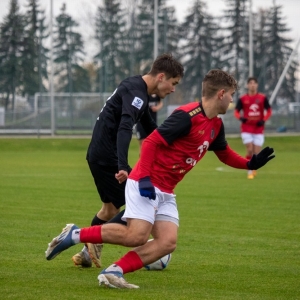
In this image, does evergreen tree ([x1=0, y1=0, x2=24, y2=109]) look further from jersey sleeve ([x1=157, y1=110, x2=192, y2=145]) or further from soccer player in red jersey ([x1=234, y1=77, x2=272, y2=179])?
jersey sleeve ([x1=157, y1=110, x2=192, y2=145])

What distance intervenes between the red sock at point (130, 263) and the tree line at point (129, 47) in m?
38.8

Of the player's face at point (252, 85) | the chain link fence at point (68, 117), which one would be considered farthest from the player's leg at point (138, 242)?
the chain link fence at point (68, 117)

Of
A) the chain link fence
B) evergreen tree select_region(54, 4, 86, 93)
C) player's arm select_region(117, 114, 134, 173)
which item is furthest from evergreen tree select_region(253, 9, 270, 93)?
player's arm select_region(117, 114, 134, 173)

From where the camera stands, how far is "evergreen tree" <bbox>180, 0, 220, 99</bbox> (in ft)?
171

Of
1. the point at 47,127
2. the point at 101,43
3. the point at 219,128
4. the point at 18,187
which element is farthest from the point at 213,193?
the point at 101,43

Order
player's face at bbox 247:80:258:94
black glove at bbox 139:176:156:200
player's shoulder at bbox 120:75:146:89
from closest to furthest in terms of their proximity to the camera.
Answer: black glove at bbox 139:176:156:200, player's shoulder at bbox 120:75:146:89, player's face at bbox 247:80:258:94

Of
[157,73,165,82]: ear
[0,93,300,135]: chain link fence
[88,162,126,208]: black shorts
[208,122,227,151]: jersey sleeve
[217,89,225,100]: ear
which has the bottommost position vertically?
[0,93,300,135]: chain link fence

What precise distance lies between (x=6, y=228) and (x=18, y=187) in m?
6.19

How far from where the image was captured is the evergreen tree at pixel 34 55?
1796 inches

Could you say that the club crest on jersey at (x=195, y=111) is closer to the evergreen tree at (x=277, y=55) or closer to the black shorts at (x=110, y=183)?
the black shorts at (x=110, y=183)

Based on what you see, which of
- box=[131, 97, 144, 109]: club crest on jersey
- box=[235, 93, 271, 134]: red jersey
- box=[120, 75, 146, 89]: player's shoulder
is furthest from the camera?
box=[235, 93, 271, 134]: red jersey

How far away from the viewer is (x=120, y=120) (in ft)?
25.4

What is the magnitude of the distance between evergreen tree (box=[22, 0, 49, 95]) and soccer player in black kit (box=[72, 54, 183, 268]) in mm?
38151

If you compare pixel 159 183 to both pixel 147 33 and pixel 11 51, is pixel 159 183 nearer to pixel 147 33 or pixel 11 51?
pixel 11 51
